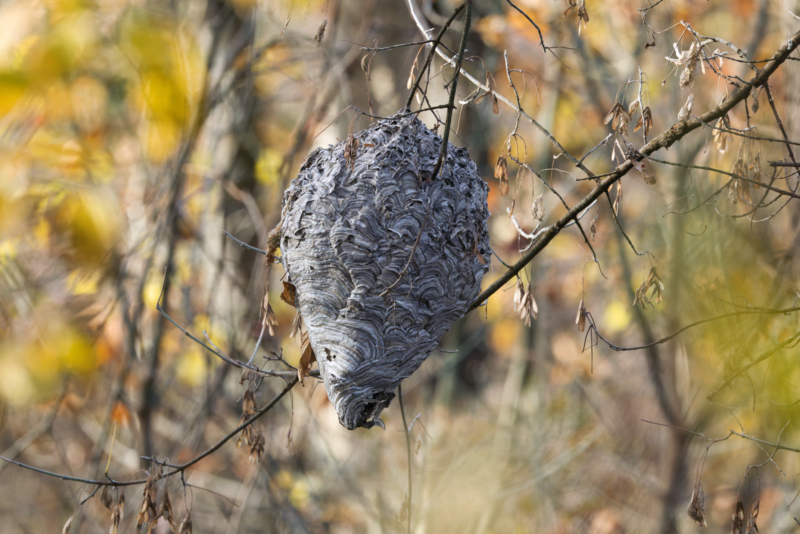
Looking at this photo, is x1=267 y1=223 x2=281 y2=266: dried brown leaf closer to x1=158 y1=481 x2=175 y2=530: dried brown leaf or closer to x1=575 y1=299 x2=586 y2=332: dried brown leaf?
x1=158 y1=481 x2=175 y2=530: dried brown leaf

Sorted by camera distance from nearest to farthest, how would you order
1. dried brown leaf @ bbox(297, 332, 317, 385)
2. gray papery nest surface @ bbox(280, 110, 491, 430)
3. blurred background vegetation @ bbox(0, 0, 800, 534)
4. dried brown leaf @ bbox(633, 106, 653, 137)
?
dried brown leaf @ bbox(633, 106, 653, 137) → gray papery nest surface @ bbox(280, 110, 491, 430) → dried brown leaf @ bbox(297, 332, 317, 385) → blurred background vegetation @ bbox(0, 0, 800, 534)

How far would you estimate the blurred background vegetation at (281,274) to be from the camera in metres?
3.91

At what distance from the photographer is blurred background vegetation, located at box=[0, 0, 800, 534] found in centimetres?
391

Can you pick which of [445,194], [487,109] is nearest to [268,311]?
[445,194]

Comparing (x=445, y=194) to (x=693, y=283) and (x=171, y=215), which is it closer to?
(x=693, y=283)

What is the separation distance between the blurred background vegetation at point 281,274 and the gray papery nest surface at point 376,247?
1.77 ft

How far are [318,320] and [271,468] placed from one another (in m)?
3.76

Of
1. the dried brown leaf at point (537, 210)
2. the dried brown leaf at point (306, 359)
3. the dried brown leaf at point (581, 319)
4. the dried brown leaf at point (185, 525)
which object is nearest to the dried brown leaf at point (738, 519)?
the dried brown leaf at point (581, 319)

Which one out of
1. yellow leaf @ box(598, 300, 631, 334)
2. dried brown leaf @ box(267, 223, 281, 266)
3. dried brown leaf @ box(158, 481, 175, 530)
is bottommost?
dried brown leaf @ box(158, 481, 175, 530)

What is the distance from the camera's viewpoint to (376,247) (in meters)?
2.27

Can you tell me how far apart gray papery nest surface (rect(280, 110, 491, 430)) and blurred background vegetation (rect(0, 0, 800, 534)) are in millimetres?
540

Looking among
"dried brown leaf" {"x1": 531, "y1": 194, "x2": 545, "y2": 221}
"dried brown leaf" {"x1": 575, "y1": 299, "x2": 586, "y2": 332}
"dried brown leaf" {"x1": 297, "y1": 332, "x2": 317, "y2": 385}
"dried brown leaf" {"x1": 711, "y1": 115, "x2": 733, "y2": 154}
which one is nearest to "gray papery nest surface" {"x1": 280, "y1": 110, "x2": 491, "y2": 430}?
"dried brown leaf" {"x1": 297, "y1": 332, "x2": 317, "y2": 385}

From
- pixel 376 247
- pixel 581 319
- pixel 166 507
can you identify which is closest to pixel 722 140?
pixel 581 319

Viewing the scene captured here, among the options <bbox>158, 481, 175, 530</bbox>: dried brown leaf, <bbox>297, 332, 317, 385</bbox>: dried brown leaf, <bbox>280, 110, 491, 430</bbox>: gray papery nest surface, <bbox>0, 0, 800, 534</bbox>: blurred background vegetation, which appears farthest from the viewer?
<bbox>0, 0, 800, 534</bbox>: blurred background vegetation
